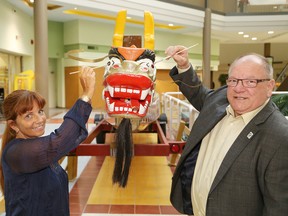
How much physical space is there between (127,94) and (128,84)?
0.08m

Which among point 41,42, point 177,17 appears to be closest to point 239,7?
point 177,17

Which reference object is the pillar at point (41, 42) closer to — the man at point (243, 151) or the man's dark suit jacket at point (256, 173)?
the man at point (243, 151)

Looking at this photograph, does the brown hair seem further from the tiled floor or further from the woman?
the tiled floor

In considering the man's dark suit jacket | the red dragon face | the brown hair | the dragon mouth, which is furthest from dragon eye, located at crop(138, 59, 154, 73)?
the man's dark suit jacket

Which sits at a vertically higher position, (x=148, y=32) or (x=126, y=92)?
(x=148, y=32)

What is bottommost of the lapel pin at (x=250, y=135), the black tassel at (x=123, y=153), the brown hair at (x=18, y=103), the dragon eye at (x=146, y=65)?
the black tassel at (x=123, y=153)

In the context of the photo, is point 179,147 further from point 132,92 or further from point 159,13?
point 159,13

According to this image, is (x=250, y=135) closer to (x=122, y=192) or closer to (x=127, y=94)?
(x=127, y=94)

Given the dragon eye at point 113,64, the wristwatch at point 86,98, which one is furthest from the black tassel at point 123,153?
the wristwatch at point 86,98

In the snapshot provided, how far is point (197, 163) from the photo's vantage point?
1646mm

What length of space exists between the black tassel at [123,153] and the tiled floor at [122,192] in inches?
31.5

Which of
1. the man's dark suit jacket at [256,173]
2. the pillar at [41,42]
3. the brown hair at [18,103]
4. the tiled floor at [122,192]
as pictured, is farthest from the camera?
the pillar at [41,42]

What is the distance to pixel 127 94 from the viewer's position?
8.15ft

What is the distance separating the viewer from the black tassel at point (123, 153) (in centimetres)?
248
